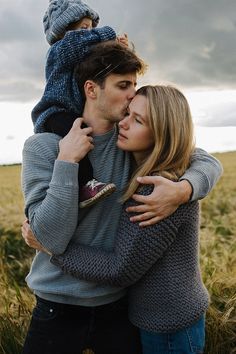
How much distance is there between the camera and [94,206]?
111 inches

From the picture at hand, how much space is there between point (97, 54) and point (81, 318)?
1.23 m

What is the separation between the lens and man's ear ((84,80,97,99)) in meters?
2.88

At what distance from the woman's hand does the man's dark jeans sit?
72 cm

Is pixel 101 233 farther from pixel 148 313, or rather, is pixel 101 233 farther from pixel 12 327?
pixel 12 327

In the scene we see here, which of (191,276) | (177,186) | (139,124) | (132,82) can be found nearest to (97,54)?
(132,82)

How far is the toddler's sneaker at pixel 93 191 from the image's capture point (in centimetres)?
266

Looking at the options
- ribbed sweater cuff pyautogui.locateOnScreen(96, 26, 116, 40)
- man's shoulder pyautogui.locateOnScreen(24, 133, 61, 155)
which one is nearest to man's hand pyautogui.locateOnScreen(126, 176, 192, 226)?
man's shoulder pyautogui.locateOnScreen(24, 133, 61, 155)

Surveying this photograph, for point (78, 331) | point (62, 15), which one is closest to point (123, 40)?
point (62, 15)

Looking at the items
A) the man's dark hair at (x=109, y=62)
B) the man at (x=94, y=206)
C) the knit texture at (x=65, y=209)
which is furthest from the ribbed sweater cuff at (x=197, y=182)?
the man's dark hair at (x=109, y=62)

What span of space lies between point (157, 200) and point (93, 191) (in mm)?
293

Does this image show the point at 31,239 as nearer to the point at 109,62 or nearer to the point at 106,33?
the point at 109,62

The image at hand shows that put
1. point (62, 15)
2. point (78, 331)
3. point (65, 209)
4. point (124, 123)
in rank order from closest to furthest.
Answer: point (65, 209)
point (124, 123)
point (78, 331)
point (62, 15)

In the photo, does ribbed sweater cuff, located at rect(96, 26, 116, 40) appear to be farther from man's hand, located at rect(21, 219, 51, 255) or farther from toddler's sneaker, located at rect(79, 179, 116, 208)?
man's hand, located at rect(21, 219, 51, 255)

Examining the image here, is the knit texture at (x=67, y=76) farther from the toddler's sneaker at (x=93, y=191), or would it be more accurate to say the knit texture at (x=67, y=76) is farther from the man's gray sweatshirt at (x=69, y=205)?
the toddler's sneaker at (x=93, y=191)
